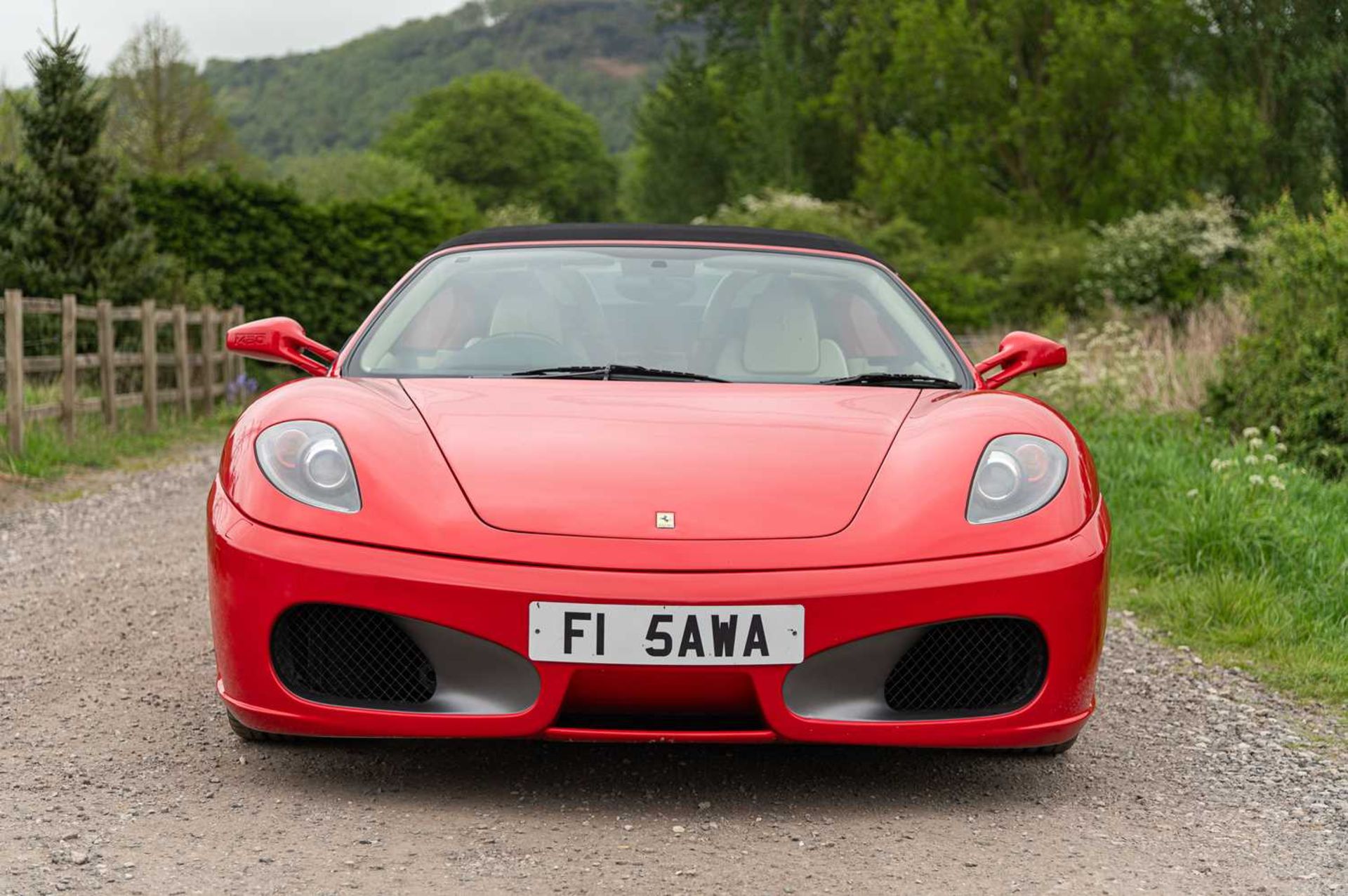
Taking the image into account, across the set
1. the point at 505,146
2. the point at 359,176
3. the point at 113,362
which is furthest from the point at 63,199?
the point at 505,146

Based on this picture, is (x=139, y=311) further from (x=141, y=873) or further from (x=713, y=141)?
(x=713, y=141)

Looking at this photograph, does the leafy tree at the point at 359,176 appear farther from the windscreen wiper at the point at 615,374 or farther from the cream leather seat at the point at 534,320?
the windscreen wiper at the point at 615,374

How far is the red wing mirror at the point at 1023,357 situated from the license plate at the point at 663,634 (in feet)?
4.57

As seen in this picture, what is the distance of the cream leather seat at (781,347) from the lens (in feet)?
12.8

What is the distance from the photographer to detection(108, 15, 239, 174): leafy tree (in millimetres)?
42031

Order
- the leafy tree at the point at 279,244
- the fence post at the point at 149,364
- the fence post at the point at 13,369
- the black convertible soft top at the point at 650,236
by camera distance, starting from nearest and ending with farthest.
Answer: the black convertible soft top at the point at 650,236 → the fence post at the point at 13,369 → the fence post at the point at 149,364 → the leafy tree at the point at 279,244

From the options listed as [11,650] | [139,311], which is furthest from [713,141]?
[11,650]

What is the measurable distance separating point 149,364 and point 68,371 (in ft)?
6.95

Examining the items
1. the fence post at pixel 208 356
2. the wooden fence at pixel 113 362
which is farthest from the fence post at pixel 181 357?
the fence post at pixel 208 356

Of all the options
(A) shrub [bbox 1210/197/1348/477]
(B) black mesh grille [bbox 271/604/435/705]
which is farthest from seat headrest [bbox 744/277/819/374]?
(A) shrub [bbox 1210/197/1348/477]

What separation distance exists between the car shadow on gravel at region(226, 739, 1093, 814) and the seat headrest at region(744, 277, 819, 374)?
3.21ft

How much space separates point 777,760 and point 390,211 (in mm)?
20815

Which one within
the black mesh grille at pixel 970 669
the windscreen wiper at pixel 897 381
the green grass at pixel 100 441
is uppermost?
the windscreen wiper at pixel 897 381

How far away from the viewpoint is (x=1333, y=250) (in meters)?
8.65
